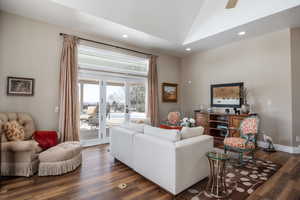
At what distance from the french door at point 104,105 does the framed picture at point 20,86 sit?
1.17m

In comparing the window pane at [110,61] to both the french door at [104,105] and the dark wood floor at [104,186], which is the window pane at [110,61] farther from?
the dark wood floor at [104,186]

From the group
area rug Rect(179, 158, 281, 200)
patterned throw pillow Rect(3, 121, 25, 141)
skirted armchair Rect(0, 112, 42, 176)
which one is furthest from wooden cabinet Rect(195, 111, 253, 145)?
patterned throw pillow Rect(3, 121, 25, 141)

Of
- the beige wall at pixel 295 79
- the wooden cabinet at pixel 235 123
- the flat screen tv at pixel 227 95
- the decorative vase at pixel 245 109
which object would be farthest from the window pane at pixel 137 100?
the beige wall at pixel 295 79

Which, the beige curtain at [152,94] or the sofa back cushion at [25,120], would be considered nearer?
the sofa back cushion at [25,120]

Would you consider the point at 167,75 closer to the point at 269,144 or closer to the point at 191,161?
the point at 269,144

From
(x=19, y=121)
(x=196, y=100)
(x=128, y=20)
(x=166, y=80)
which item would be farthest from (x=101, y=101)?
(x=196, y=100)

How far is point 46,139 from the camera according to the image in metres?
3.18

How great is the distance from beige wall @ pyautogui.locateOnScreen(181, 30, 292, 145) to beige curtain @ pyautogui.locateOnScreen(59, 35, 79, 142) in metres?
4.60

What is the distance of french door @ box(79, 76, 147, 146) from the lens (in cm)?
447

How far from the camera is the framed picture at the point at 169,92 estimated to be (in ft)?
20.2

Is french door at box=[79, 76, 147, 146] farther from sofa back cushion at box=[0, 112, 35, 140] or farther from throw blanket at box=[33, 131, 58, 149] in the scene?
sofa back cushion at box=[0, 112, 35, 140]

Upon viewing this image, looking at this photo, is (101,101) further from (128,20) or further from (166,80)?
(166,80)

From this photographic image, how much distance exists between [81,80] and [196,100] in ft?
14.3

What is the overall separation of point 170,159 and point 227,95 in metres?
3.99
